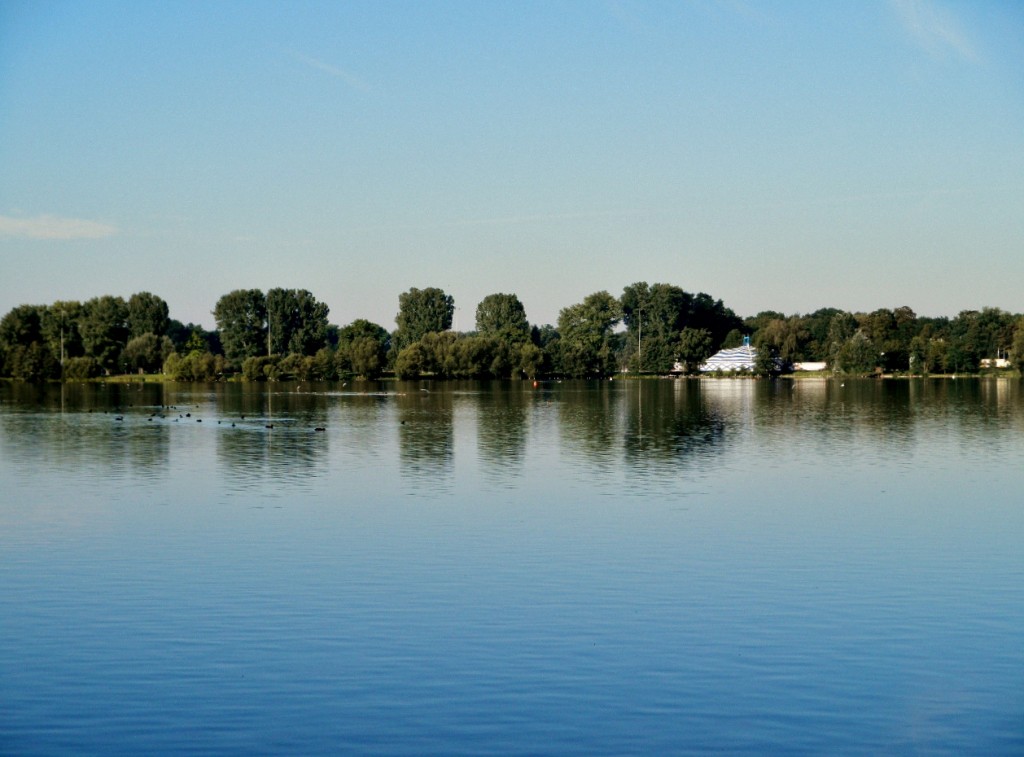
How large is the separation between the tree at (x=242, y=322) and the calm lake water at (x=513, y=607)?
447 ft

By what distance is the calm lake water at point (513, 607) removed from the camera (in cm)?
1248

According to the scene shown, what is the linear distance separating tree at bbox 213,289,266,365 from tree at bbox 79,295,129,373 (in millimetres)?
14688

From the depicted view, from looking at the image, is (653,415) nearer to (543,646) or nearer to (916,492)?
(916,492)

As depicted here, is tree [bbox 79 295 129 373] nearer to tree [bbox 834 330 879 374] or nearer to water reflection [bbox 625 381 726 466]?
water reflection [bbox 625 381 726 466]

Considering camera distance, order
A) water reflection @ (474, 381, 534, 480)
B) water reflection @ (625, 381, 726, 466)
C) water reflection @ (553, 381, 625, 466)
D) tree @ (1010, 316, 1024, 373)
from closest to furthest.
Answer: water reflection @ (474, 381, 534, 480) < water reflection @ (625, 381, 726, 466) < water reflection @ (553, 381, 625, 466) < tree @ (1010, 316, 1024, 373)

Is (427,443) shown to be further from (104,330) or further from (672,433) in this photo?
(104,330)

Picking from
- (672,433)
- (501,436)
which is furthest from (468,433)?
(672,433)

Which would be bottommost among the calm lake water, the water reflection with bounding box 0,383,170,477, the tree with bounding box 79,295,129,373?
the calm lake water

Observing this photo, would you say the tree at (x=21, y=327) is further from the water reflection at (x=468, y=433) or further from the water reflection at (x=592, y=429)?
the water reflection at (x=592, y=429)

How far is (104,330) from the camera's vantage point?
165 metres

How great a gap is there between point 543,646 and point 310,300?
16540 centimetres

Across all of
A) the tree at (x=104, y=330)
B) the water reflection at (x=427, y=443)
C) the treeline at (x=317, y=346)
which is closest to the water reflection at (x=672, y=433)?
the water reflection at (x=427, y=443)

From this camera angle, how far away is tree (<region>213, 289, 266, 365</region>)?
17412cm

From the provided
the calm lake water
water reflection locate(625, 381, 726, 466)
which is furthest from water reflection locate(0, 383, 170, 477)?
water reflection locate(625, 381, 726, 466)
